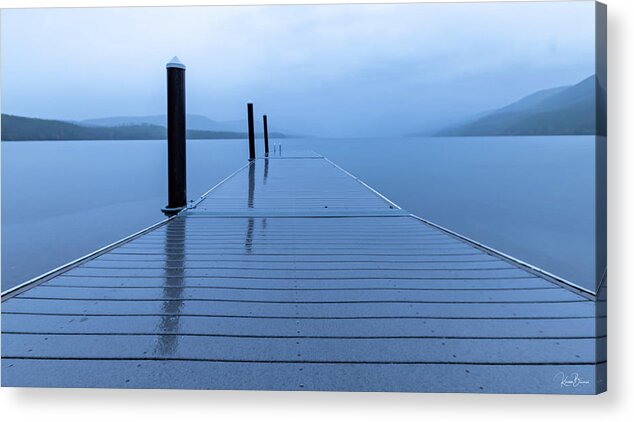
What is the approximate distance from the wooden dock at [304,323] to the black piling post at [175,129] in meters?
1.57

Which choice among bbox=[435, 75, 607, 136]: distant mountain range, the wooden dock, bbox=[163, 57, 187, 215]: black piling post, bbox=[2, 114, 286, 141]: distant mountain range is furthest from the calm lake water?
bbox=[163, 57, 187, 215]: black piling post

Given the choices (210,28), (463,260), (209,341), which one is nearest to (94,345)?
(209,341)

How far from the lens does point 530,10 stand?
7.84 feet

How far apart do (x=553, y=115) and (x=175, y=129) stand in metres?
3.21

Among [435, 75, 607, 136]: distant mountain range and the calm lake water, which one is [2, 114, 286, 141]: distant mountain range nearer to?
the calm lake water

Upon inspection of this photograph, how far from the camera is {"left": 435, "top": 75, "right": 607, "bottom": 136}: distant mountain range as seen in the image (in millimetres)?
2205

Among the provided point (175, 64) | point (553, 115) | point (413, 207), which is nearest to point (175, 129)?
point (175, 64)

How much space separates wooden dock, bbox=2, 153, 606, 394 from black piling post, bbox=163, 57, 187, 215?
1570 mm

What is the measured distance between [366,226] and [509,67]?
1720mm

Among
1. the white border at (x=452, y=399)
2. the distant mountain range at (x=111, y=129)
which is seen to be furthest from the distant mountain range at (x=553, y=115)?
the distant mountain range at (x=111, y=129)

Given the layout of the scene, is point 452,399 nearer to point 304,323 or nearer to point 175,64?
point 304,323

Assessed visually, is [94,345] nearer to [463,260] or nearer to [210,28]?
[210,28]

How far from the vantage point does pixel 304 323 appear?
1.97m

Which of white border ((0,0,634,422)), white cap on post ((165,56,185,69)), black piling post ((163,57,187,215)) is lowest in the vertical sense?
white border ((0,0,634,422))
